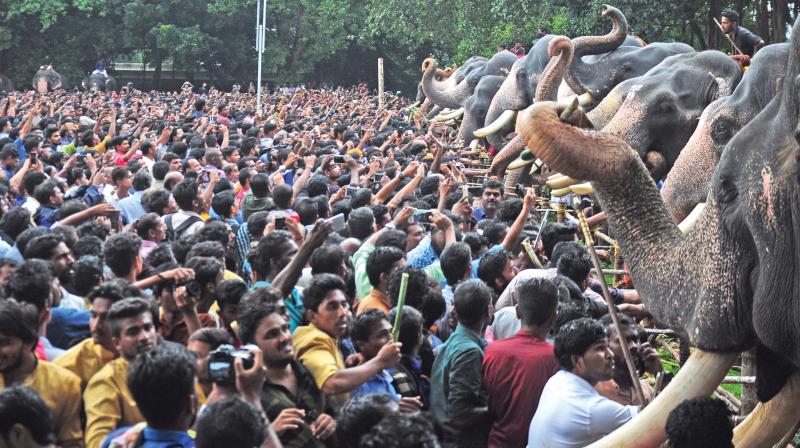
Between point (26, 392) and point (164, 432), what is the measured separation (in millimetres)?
392

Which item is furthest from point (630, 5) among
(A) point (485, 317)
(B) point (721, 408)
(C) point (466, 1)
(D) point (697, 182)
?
(B) point (721, 408)

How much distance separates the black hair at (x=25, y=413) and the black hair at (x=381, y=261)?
7.97ft

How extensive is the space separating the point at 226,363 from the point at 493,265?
8.47ft

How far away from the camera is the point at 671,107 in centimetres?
907

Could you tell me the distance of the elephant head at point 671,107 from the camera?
355 inches

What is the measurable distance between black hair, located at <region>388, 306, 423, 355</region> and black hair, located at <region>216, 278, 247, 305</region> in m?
0.62

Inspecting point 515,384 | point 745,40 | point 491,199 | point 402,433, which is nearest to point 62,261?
point 515,384

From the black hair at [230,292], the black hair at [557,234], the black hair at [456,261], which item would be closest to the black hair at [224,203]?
the black hair at [557,234]

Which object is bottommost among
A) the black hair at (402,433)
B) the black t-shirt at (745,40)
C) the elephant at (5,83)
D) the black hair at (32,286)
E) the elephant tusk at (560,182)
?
the elephant at (5,83)

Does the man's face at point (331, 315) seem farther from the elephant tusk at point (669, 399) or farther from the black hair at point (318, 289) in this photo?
the elephant tusk at point (669, 399)

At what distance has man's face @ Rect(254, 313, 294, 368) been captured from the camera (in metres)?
3.99

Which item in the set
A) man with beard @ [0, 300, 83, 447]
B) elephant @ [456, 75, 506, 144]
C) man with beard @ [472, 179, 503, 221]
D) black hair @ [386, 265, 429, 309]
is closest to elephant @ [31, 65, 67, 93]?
elephant @ [456, 75, 506, 144]

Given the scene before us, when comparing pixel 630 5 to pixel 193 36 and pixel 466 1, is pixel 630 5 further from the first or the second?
pixel 193 36

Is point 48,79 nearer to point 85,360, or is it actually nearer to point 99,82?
point 99,82
